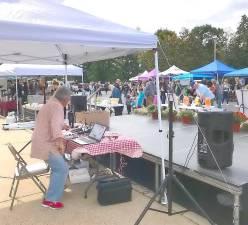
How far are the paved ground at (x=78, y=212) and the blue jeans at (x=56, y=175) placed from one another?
0.72 ft

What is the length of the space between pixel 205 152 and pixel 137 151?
98cm

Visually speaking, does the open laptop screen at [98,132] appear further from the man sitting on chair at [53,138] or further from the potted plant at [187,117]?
the potted plant at [187,117]

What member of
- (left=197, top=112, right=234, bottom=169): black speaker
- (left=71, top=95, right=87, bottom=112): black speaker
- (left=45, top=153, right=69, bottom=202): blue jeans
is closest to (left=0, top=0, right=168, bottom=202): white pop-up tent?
(left=197, top=112, right=234, bottom=169): black speaker

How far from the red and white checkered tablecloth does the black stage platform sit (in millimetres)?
485

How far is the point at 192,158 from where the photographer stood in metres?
5.58

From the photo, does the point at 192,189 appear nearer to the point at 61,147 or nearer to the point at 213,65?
the point at 61,147

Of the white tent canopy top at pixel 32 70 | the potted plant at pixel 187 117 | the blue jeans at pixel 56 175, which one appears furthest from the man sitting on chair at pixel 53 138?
the white tent canopy top at pixel 32 70

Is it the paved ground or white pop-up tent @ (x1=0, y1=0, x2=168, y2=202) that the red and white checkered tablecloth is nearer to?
the paved ground

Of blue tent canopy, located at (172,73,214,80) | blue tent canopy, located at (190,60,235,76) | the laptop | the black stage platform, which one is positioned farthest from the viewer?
blue tent canopy, located at (172,73,214,80)

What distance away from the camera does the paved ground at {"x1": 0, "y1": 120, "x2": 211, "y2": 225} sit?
15.1 feet

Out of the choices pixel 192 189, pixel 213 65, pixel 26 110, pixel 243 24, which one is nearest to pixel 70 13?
pixel 192 189

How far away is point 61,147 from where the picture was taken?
485 cm

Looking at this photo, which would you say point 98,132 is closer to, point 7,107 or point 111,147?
point 111,147

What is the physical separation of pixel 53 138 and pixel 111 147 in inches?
36.2
